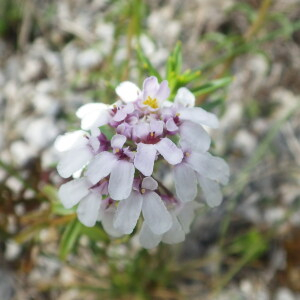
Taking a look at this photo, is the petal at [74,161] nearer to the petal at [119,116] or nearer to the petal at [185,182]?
the petal at [119,116]

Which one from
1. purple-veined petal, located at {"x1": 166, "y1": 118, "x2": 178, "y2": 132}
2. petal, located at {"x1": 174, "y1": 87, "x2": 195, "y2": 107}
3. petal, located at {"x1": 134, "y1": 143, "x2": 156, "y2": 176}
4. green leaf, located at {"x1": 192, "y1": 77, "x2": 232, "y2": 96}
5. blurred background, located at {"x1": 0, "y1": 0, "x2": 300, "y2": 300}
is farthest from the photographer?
blurred background, located at {"x1": 0, "y1": 0, "x2": 300, "y2": 300}

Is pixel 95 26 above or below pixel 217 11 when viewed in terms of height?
above

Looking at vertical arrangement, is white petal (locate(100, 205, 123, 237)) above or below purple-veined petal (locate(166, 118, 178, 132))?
below

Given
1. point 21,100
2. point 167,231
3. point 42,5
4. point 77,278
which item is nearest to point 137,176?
point 167,231

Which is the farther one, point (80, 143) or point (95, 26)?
point (95, 26)

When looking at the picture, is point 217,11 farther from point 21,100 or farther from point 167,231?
point 167,231

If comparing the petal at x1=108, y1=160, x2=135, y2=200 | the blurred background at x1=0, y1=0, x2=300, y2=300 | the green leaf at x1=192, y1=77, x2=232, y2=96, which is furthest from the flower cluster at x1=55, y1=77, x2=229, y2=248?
the blurred background at x1=0, y1=0, x2=300, y2=300

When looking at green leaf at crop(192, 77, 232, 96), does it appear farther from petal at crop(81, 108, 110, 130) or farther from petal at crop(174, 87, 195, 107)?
petal at crop(81, 108, 110, 130)
